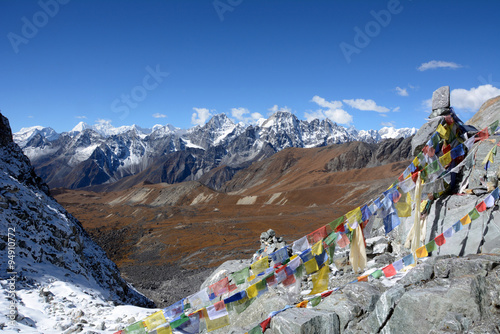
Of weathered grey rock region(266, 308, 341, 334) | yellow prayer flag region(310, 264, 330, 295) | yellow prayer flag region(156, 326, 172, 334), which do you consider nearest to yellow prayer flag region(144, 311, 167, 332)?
yellow prayer flag region(156, 326, 172, 334)

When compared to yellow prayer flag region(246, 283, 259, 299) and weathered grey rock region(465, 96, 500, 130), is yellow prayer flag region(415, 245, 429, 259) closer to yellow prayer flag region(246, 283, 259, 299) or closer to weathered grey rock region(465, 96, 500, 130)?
yellow prayer flag region(246, 283, 259, 299)

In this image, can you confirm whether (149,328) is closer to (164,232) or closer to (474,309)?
(474,309)

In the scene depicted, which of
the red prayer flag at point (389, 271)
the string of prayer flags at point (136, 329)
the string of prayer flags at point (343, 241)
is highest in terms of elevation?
the string of prayer flags at point (343, 241)

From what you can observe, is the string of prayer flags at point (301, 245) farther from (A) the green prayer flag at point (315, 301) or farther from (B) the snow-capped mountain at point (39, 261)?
(B) the snow-capped mountain at point (39, 261)

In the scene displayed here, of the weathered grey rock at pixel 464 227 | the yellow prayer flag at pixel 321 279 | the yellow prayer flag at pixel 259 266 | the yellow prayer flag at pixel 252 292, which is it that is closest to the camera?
the yellow prayer flag at pixel 252 292

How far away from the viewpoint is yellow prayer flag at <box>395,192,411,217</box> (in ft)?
26.2

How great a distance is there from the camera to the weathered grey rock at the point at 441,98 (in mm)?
9383

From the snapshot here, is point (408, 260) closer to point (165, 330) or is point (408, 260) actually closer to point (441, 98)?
point (441, 98)

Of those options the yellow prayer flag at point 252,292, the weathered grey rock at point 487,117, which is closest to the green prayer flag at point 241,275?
the yellow prayer flag at point 252,292

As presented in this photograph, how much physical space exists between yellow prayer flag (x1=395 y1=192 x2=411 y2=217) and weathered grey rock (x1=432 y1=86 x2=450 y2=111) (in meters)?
3.47

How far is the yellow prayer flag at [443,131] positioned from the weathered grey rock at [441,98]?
2.35ft

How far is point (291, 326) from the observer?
5.30m

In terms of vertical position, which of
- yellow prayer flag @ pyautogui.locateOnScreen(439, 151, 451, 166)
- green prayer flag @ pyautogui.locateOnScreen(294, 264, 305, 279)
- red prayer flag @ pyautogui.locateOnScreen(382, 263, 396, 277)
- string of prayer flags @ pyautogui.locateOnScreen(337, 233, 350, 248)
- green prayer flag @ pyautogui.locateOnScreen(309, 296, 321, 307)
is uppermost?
yellow prayer flag @ pyautogui.locateOnScreen(439, 151, 451, 166)

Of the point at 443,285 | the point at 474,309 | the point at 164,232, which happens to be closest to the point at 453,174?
the point at 443,285
